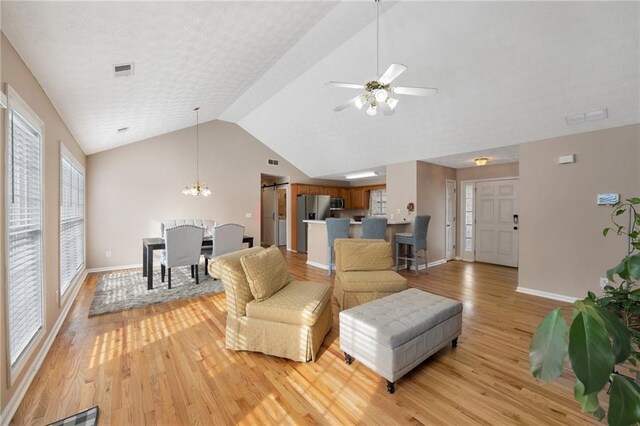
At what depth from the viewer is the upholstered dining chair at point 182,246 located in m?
4.01

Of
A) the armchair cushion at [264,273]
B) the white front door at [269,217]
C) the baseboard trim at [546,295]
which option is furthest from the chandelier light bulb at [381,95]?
the white front door at [269,217]

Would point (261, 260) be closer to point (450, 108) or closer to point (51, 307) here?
point (51, 307)

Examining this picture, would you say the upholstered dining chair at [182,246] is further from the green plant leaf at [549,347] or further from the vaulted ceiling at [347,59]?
the green plant leaf at [549,347]

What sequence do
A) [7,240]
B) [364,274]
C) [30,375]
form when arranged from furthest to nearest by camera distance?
[364,274] < [30,375] < [7,240]

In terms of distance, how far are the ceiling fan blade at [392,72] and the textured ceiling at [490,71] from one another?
1002 millimetres

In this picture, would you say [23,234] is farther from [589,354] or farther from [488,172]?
[488,172]

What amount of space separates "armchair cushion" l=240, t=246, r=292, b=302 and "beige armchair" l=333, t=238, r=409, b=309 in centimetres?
84

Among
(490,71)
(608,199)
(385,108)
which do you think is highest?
(490,71)

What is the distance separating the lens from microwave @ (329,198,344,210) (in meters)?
8.39

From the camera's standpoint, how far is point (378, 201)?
28.2 feet

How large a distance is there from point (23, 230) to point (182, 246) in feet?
7.00

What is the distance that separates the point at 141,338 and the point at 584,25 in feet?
17.3

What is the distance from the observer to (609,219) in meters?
3.44

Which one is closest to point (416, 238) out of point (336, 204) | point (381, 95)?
point (381, 95)
